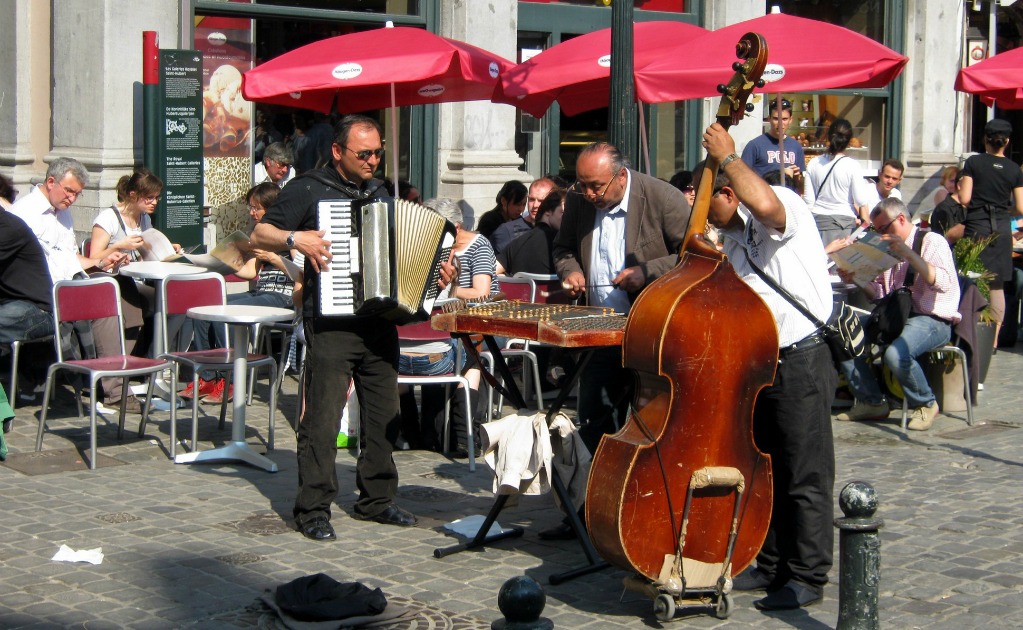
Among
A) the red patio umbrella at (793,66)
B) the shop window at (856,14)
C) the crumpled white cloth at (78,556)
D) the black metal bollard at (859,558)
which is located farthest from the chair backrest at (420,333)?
the shop window at (856,14)

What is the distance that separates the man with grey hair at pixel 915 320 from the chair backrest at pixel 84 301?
4592 millimetres

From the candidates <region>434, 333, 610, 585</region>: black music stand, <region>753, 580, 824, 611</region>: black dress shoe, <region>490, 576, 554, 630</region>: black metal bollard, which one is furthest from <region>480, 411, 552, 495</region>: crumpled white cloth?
<region>490, 576, 554, 630</region>: black metal bollard

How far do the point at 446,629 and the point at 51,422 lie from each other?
4336 millimetres

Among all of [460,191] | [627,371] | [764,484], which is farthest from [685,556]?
[460,191]

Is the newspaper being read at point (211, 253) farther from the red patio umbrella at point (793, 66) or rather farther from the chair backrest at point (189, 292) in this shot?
the red patio umbrella at point (793, 66)

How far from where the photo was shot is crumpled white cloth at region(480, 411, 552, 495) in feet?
17.3

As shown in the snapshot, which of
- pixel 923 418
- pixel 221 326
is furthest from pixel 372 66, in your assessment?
pixel 923 418

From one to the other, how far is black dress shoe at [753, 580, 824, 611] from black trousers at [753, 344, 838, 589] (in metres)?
0.03

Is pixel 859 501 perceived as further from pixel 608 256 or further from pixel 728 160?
pixel 608 256

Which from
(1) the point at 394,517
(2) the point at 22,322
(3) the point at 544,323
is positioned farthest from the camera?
(2) the point at 22,322

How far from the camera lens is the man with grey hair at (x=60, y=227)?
28.3 feet

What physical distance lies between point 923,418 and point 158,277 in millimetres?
5032

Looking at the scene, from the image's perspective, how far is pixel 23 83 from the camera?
10773 millimetres

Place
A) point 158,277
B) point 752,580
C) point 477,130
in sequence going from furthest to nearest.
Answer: point 477,130
point 158,277
point 752,580
